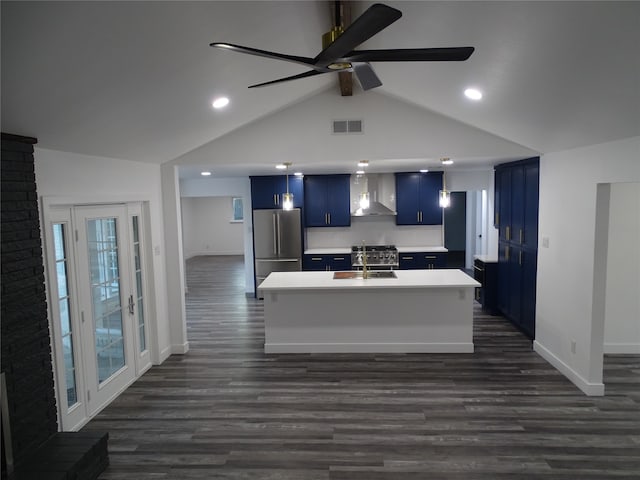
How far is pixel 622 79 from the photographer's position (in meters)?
2.48

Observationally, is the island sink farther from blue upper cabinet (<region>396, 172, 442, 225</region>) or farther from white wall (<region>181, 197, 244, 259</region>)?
white wall (<region>181, 197, 244, 259</region>)

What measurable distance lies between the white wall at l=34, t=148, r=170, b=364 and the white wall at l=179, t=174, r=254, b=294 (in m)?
3.19

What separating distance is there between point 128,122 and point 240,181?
4938 millimetres

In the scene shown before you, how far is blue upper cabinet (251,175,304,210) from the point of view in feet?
25.8

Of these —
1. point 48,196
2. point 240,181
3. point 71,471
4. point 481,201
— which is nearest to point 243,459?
point 71,471

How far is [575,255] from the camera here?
4.18 m

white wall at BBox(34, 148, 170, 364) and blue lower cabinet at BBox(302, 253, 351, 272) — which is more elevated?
white wall at BBox(34, 148, 170, 364)

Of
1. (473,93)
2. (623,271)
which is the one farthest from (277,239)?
(623,271)

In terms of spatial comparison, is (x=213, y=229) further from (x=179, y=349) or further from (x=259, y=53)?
(x=259, y=53)

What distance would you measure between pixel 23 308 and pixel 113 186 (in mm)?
1605

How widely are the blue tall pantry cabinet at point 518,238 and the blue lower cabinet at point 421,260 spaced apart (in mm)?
1249

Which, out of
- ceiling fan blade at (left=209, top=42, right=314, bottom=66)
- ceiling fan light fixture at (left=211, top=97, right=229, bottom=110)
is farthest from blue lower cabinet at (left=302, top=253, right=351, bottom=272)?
ceiling fan blade at (left=209, top=42, right=314, bottom=66)

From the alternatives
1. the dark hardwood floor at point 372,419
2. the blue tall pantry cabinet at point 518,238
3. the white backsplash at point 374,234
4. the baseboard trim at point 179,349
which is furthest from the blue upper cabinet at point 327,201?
the baseboard trim at point 179,349

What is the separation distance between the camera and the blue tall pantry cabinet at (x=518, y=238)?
533 cm
